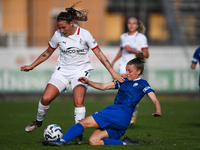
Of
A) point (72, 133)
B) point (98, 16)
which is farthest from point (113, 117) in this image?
point (98, 16)

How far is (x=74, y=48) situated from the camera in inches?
244

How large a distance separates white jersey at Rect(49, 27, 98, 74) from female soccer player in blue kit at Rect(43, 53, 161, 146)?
2.99 feet

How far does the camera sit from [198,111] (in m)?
11.6

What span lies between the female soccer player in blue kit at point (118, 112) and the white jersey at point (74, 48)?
35.8 inches

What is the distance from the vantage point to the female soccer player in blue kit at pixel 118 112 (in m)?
5.33

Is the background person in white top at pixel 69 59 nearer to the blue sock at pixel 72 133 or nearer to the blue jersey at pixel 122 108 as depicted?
Answer: the blue jersey at pixel 122 108

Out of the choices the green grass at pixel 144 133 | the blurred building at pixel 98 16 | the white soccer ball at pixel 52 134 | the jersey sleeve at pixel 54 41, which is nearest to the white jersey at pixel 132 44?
the green grass at pixel 144 133

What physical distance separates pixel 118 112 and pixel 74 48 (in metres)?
1.48

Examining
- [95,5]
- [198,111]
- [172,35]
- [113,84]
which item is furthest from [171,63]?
[113,84]

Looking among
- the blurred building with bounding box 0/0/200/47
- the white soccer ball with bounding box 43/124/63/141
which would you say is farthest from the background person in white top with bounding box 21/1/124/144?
the blurred building with bounding box 0/0/200/47

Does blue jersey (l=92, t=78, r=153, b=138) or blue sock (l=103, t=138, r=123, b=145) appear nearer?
blue jersey (l=92, t=78, r=153, b=138)

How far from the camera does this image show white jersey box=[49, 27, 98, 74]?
6.19m

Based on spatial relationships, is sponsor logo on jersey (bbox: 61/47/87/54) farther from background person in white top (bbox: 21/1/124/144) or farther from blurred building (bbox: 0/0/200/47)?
blurred building (bbox: 0/0/200/47)

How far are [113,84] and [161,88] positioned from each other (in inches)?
402
